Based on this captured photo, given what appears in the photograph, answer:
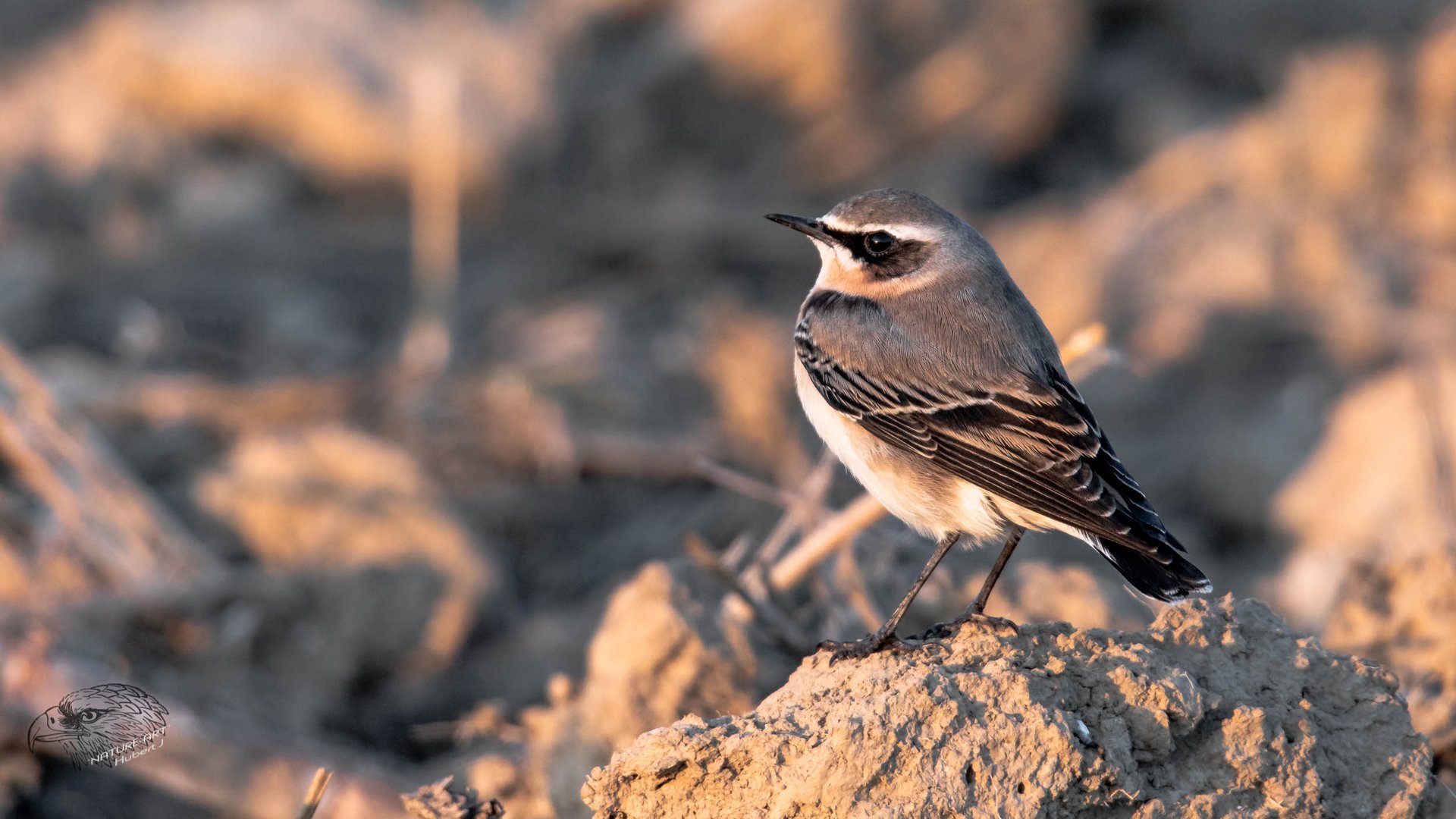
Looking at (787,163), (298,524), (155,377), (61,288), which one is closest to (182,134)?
(61,288)

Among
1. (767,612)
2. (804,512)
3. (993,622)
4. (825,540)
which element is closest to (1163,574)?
(993,622)

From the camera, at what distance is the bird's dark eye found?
6934mm

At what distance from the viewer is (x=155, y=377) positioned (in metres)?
10.9

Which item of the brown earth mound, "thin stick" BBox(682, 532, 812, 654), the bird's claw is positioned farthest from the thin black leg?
"thin stick" BBox(682, 532, 812, 654)

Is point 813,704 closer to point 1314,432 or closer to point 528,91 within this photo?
point 1314,432

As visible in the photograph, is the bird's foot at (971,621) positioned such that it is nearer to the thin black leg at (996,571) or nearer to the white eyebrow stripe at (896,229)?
the thin black leg at (996,571)

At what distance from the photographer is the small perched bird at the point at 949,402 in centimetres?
570

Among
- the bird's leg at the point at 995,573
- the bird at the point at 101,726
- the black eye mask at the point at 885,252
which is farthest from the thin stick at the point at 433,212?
the bird's leg at the point at 995,573

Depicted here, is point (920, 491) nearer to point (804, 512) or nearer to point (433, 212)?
point (804, 512)

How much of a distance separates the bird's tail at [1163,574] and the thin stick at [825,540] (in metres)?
1.42

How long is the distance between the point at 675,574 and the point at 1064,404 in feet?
6.22

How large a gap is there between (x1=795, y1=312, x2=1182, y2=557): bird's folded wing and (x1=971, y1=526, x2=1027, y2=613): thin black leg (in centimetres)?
28

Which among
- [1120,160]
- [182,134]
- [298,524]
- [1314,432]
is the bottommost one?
[1314,432]

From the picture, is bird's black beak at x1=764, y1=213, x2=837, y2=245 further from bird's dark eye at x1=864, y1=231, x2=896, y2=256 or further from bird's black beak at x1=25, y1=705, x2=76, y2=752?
bird's black beak at x1=25, y1=705, x2=76, y2=752
